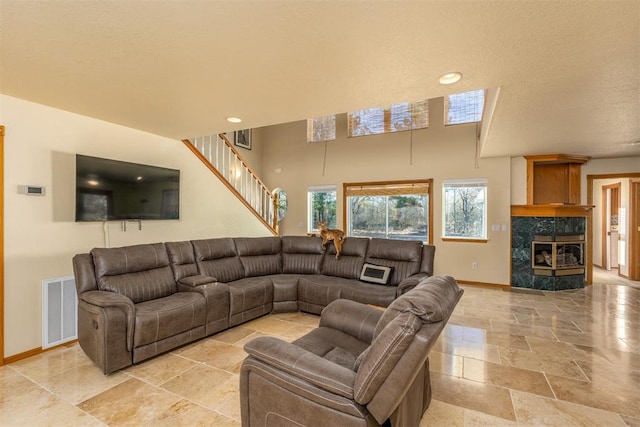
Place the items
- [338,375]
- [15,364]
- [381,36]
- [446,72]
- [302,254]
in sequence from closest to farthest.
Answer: [338,375] < [381,36] < [446,72] < [15,364] < [302,254]

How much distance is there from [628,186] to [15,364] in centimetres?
1017

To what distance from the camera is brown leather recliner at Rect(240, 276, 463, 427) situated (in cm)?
124

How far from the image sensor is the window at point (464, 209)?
18.9 feet

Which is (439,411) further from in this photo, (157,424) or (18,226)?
(18,226)

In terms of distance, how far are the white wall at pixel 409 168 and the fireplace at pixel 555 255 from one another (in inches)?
19.1

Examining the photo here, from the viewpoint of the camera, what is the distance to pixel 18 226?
2859mm

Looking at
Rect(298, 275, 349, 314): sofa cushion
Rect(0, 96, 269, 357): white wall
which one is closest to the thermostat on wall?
Rect(0, 96, 269, 357): white wall

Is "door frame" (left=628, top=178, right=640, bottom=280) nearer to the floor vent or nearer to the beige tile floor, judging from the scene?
the beige tile floor

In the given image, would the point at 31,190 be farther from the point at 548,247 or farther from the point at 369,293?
the point at 548,247

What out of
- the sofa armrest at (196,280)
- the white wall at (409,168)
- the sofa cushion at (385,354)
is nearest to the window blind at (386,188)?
the white wall at (409,168)

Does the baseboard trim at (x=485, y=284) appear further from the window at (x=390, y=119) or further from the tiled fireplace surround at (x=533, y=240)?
the window at (x=390, y=119)

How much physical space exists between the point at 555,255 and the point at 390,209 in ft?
10.1

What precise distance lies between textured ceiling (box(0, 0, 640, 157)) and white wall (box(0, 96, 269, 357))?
286 millimetres

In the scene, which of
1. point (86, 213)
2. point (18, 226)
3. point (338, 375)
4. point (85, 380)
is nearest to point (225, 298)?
point (85, 380)
